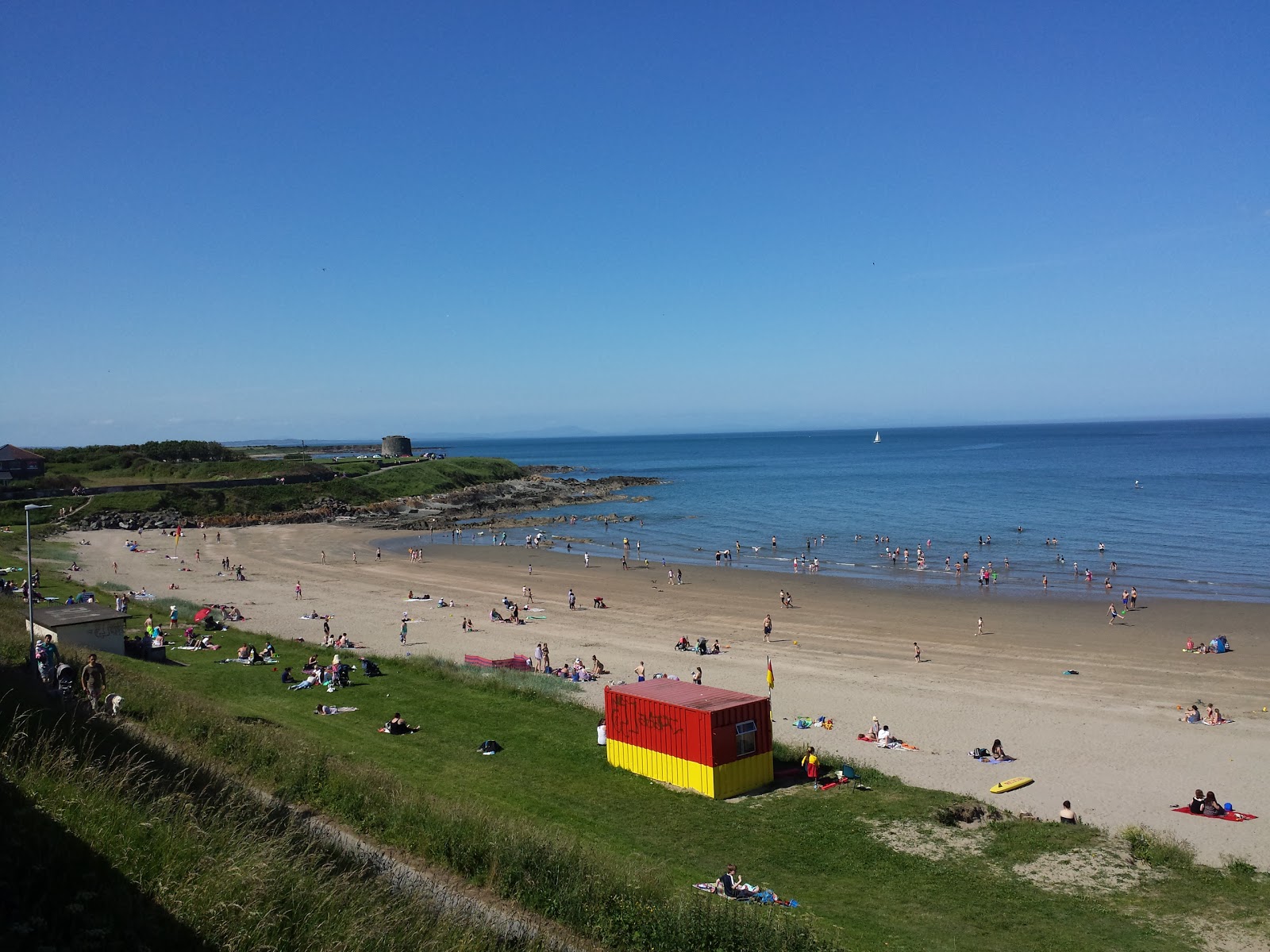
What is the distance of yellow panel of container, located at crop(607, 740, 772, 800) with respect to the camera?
54.9 ft

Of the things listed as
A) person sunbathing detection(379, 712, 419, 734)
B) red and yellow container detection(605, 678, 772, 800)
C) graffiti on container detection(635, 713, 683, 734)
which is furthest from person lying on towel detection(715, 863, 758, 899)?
person sunbathing detection(379, 712, 419, 734)

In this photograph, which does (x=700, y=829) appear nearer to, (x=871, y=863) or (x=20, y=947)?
(x=871, y=863)

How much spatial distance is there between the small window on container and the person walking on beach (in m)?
11.0

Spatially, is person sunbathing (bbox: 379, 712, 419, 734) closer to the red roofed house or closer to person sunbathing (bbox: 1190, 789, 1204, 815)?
person sunbathing (bbox: 1190, 789, 1204, 815)

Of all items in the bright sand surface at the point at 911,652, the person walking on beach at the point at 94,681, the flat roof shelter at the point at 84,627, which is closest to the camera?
the person walking on beach at the point at 94,681

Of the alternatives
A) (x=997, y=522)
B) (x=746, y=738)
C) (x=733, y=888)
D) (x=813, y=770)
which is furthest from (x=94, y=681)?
(x=997, y=522)

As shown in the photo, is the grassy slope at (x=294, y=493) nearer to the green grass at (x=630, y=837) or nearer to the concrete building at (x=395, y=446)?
the concrete building at (x=395, y=446)

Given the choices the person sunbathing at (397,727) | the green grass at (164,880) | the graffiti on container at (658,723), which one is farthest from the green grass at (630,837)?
the green grass at (164,880)

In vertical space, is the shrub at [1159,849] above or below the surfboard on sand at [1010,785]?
above

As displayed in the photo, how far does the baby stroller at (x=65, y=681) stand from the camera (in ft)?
44.8

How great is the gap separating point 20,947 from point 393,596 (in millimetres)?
40035

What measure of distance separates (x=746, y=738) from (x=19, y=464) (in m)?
87.4

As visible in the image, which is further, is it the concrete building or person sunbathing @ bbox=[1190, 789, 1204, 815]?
the concrete building

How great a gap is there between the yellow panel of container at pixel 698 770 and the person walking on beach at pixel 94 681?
9288 millimetres
